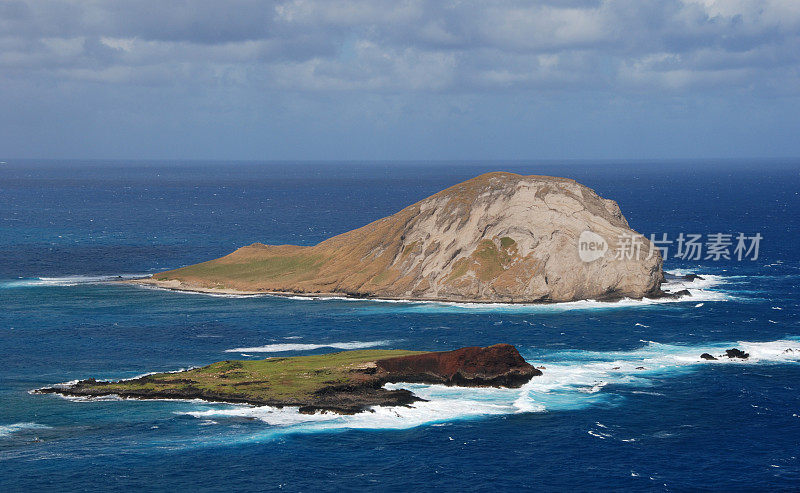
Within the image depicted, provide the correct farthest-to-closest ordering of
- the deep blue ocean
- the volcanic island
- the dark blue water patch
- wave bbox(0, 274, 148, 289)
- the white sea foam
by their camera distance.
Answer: wave bbox(0, 274, 148, 289) < the volcanic island < the white sea foam < the deep blue ocean < the dark blue water patch

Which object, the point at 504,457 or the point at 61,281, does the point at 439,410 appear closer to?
the point at 504,457

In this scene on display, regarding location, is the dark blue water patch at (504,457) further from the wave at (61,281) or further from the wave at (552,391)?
the wave at (61,281)

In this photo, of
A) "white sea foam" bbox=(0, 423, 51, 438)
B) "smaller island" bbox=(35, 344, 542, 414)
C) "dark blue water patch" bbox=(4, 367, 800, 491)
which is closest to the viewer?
"dark blue water patch" bbox=(4, 367, 800, 491)

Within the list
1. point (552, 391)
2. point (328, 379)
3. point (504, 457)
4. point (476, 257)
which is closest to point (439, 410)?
point (552, 391)

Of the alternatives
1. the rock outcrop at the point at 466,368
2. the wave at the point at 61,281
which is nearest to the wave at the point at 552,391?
the rock outcrop at the point at 466,368

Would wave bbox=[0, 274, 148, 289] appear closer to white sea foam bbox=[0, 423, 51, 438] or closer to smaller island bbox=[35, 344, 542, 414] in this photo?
smaller island bbox=[35, 344, 542, 414]

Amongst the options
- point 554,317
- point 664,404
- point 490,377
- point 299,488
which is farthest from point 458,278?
point 299,488

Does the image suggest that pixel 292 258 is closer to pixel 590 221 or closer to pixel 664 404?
pixel 590 221

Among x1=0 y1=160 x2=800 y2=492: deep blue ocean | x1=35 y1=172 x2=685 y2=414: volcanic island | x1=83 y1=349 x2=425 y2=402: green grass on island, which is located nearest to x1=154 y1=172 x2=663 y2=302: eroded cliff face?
x1=35 y1=172 x2=685 y2=414: volcanic island
